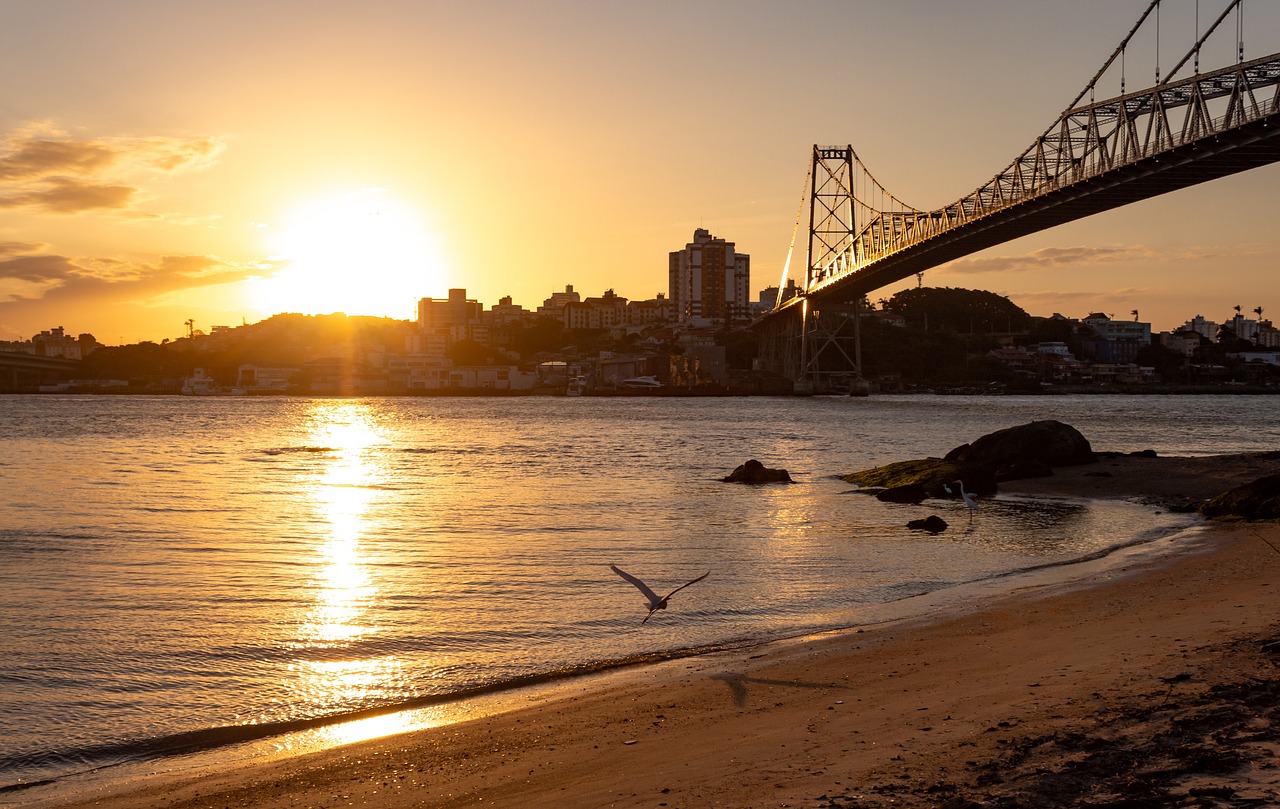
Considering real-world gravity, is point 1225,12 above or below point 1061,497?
above

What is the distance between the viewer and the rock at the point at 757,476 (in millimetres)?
25152

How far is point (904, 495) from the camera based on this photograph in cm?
2036

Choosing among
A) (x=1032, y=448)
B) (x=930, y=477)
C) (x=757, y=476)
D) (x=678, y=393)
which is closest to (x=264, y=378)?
(x=678, y=393)

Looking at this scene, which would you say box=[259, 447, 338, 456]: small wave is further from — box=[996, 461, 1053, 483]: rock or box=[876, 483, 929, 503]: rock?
box=[996, 461, 1053, 483]: rock

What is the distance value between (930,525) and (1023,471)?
8198 millimetres

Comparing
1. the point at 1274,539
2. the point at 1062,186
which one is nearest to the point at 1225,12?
the point at 1062,186

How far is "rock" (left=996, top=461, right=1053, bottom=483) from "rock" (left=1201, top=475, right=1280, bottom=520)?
267 inches

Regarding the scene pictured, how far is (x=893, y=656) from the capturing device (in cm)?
761

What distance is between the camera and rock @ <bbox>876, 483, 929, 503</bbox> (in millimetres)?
20286

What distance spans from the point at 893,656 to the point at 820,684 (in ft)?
3.12

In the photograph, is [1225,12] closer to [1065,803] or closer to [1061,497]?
[1061,497]

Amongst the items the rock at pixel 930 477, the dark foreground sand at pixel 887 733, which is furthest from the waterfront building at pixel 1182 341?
→ the dark foreground sand at pixel 887 733

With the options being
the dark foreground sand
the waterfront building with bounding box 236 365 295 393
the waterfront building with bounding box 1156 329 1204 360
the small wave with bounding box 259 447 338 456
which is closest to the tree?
the waterfront building with bounding box 1156 329 1204 360

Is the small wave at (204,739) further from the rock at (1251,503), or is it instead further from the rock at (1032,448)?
the rock at (1032,448)
